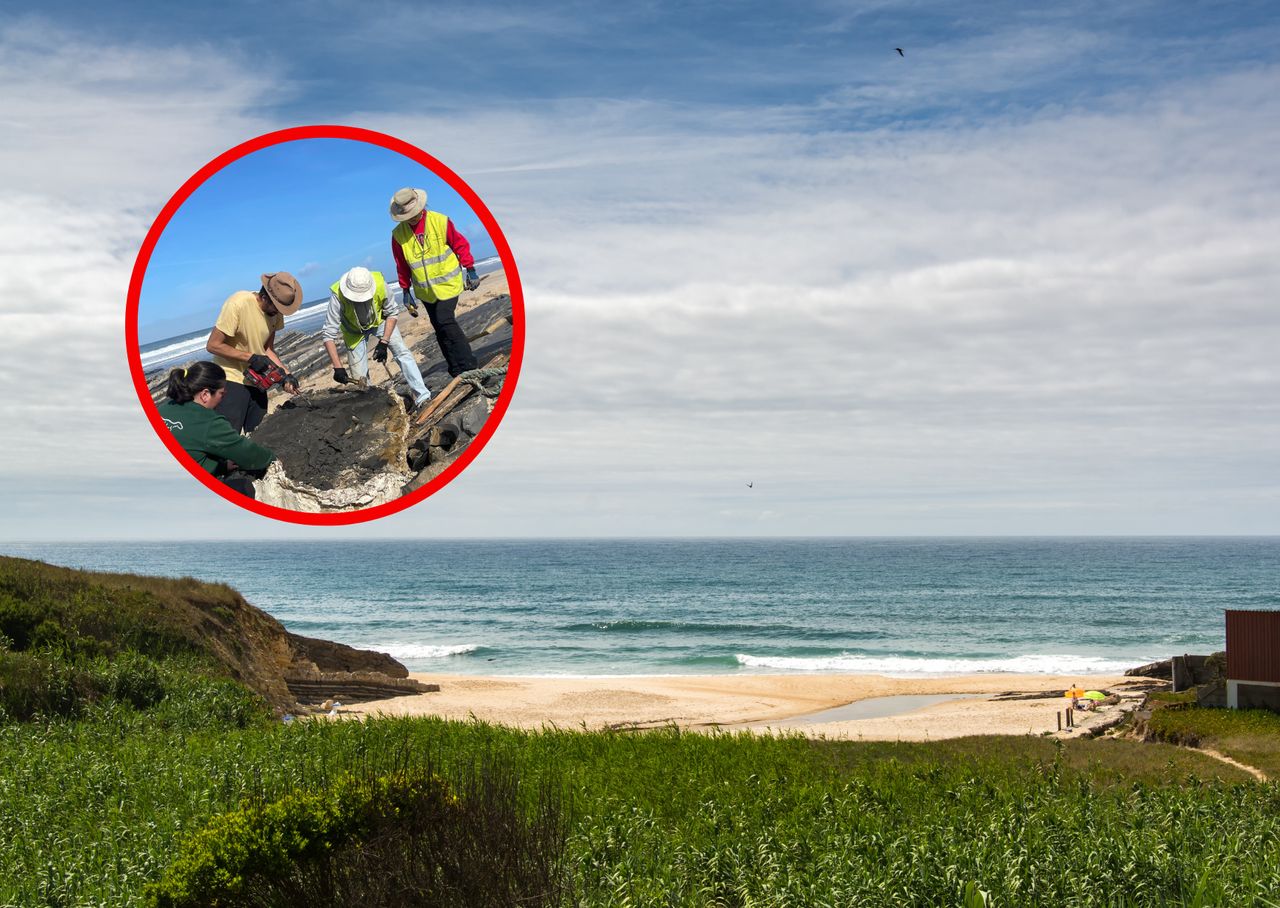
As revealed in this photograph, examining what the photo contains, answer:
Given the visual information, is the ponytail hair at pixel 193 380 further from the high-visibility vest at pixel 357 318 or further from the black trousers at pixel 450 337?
the black trousers at pixel 450 337

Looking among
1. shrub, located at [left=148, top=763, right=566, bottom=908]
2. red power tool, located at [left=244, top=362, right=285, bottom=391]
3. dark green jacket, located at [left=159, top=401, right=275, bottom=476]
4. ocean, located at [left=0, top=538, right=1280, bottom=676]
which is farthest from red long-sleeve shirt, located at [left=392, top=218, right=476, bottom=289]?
ocean, located at [left=0, top=538, right=1280, bottom=676]

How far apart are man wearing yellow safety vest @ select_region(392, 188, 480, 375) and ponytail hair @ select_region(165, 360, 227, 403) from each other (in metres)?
0.78

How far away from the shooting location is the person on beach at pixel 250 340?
3.90 meters

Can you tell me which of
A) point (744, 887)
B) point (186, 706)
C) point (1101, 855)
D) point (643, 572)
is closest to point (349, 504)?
point (744, 887)

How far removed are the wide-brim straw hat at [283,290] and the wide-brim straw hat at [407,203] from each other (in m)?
0.48

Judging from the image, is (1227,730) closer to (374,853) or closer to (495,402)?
(374,853)

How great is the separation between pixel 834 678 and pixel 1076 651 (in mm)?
19419

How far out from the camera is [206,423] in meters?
4.05

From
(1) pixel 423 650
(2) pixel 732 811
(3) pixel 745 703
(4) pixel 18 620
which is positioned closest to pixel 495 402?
(2) pixel 732 811

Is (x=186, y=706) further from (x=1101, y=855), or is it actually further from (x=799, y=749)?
(x=1101, y=855)

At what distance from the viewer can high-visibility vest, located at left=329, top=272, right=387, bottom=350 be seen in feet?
13.5

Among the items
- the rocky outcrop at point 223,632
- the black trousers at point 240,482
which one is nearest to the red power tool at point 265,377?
the black trousers at point 240,482

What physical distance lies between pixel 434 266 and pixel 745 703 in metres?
33.3

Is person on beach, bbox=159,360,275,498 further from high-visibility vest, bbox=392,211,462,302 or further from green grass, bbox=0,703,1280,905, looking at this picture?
green grass, bbox=0,703,1280,905
